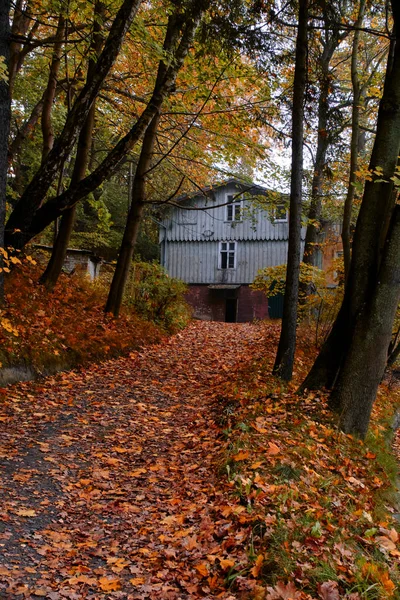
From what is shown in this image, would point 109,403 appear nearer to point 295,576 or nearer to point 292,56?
point 295,576

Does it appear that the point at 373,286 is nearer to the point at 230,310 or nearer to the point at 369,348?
the point at 369,348

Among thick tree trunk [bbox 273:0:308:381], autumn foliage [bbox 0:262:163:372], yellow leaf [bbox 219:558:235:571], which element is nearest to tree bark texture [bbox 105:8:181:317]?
autumn foliage [bbox 0:262:163:372]

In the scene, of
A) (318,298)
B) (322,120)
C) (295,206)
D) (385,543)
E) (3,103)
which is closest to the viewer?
(385,543)

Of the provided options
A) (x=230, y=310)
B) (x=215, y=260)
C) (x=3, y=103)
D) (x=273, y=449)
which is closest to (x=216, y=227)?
(x=215, y=260)

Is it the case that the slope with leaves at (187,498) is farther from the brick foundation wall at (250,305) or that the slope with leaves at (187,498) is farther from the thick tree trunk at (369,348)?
Answer: the brick foundation wall at (250,305)

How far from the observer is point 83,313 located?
11875mm

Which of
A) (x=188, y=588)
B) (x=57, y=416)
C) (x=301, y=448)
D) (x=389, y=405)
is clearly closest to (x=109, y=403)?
(x=57, y=416)

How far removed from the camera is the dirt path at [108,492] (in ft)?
11.4

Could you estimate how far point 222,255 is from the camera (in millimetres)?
30203

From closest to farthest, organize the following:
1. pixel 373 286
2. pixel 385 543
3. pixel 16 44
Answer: pixel 385 543
pixel 373 286
pixel 16 44

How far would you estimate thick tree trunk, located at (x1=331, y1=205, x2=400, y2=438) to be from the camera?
22.0ft

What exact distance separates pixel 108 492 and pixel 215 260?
84.5 feet

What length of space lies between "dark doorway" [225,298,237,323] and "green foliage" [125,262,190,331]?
13.3 m

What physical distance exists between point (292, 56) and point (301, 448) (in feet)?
23.6
